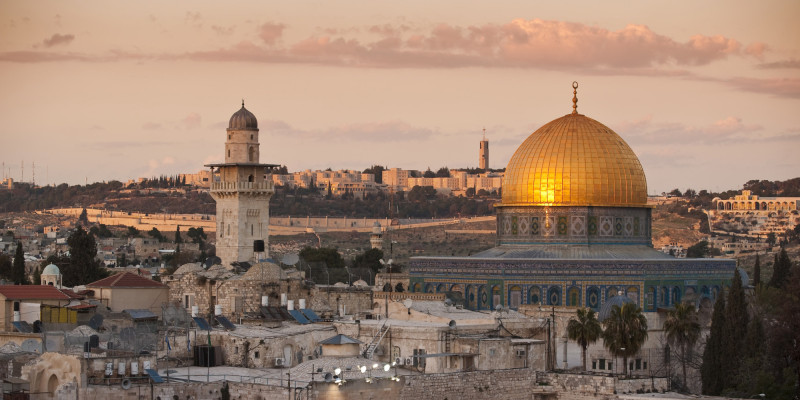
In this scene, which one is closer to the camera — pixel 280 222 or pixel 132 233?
pixel 132 233

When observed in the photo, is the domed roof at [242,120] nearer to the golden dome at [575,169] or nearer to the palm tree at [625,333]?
the golden dome at [575,169]

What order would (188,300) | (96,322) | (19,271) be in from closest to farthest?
(96,322), (188,300), (19,271)

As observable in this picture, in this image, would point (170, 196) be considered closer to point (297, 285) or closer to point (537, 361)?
point (297, 285)

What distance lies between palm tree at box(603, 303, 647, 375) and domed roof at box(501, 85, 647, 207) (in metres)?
11.6

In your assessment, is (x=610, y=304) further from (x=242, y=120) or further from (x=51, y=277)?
(x=51, y=277)

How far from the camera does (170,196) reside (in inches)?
5359

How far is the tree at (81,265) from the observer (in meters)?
65.9

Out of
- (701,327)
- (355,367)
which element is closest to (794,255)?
(701,327)

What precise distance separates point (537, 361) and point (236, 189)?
21.4 meters

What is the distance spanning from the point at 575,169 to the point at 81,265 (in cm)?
1901

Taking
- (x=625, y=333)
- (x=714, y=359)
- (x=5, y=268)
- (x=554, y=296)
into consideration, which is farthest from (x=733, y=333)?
(x=5, y=268)

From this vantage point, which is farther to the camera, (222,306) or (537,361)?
(222,306)

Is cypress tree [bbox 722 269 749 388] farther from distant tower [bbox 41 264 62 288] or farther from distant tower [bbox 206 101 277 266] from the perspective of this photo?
distant tower [bbox 41 264 62 288]

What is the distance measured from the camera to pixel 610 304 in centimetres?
5203
